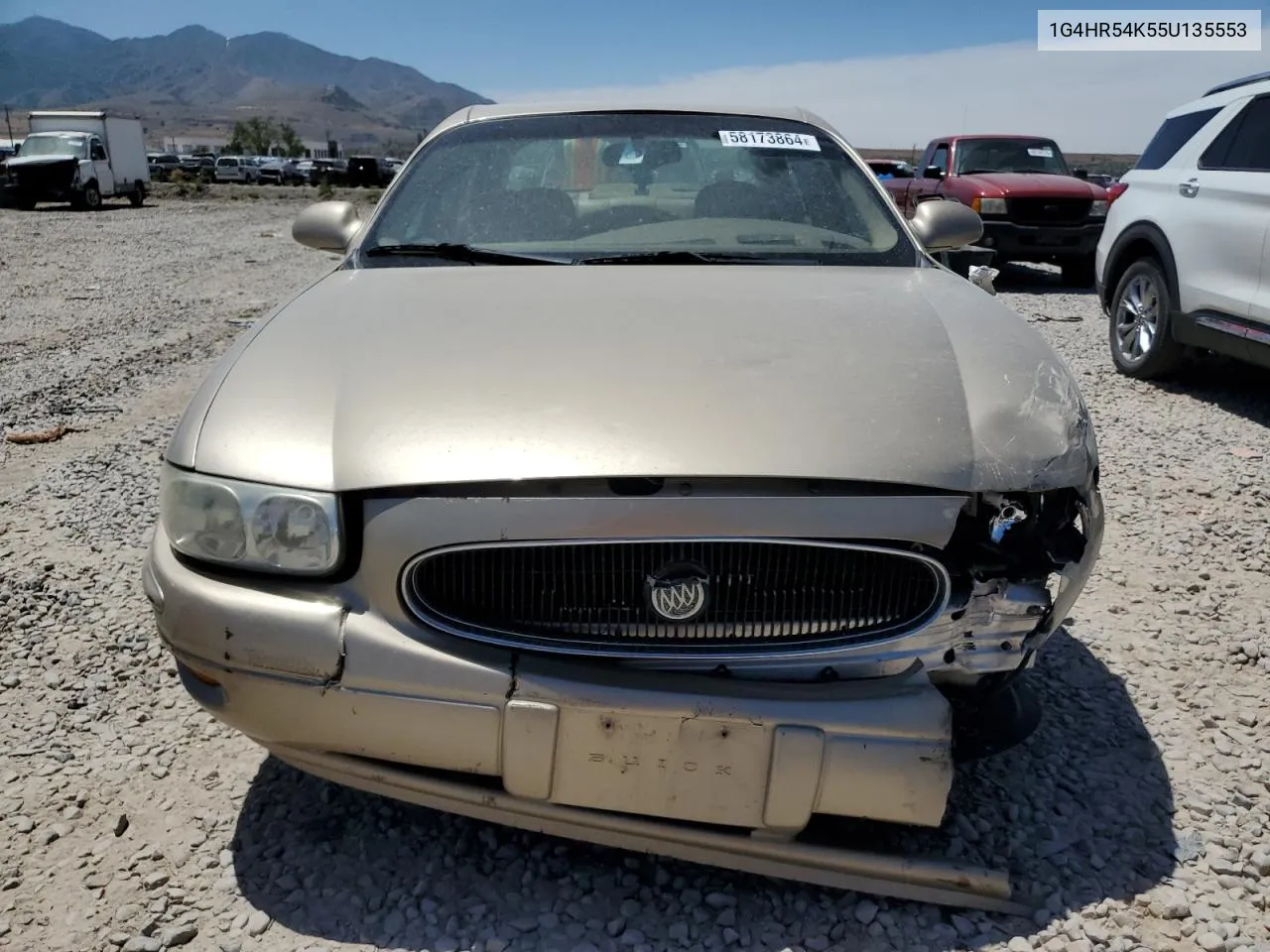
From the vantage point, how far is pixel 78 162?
963 inches

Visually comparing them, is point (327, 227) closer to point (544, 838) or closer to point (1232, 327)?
point (544, 838)

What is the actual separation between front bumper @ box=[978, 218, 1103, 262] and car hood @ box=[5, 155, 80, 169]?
2265 centimetres

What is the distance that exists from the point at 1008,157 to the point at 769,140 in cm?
1005

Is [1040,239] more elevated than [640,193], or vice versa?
[640,193]

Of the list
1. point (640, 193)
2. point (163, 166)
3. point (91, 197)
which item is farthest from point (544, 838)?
point (163, 166)

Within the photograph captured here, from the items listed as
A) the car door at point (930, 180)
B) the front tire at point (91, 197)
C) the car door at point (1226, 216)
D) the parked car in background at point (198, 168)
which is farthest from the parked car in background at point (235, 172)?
the car door at point (1226, 216)

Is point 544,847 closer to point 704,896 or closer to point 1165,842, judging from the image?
point 704,896

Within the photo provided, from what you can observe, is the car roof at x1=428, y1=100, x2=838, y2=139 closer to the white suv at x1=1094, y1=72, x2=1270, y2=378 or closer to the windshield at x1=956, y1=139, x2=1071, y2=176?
the white suv at x1=1094, y1=72, x2=1270, y2=378

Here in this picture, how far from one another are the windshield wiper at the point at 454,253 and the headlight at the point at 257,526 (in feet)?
4.08

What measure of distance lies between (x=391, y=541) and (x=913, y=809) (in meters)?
1.10

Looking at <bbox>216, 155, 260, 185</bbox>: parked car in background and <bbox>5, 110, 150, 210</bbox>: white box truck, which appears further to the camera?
<bbox>216, 155, 260, 185</bbox>: parked car in background

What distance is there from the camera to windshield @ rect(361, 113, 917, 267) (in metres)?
3.03

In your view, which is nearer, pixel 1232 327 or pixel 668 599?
pixel 668 599

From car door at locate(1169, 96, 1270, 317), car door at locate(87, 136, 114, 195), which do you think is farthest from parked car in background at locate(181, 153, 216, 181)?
car door at locate(1169, 96, 1270, 317)
